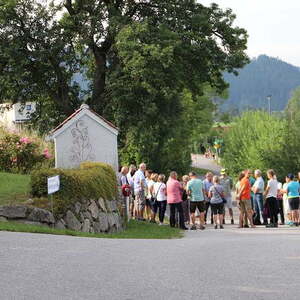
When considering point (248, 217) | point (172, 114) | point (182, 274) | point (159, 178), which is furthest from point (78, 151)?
point (172, 114)

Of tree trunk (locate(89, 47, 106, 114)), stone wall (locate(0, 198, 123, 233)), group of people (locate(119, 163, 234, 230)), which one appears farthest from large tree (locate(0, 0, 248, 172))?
stone wall (locate(0, 198, 123, 233))

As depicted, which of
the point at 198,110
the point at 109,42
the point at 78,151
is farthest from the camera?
the point at 198,110

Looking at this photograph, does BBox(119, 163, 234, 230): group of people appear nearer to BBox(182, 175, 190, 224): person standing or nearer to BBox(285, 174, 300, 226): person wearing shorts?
BBox(182, 175, 190, 224): person standing

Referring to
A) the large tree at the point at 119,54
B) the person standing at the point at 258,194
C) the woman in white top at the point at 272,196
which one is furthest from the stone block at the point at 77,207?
the large tree at the point at 119,54

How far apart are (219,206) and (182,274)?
13316 millimetres

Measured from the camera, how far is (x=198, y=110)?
71.7 meters

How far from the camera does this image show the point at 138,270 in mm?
9539

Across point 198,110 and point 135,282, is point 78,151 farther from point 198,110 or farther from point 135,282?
point 198,110

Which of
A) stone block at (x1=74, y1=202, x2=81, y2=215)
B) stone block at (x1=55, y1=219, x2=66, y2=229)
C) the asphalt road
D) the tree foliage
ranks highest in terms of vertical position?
the tree foliage

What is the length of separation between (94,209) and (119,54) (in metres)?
16.5

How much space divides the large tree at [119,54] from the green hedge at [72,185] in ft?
46.5

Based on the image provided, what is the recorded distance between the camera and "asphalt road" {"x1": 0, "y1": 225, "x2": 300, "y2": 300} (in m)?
7.91

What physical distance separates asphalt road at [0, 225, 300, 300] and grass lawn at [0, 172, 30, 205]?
2.78 m

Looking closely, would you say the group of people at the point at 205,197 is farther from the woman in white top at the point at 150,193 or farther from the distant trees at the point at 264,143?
the distant trees at the point at 264,143
